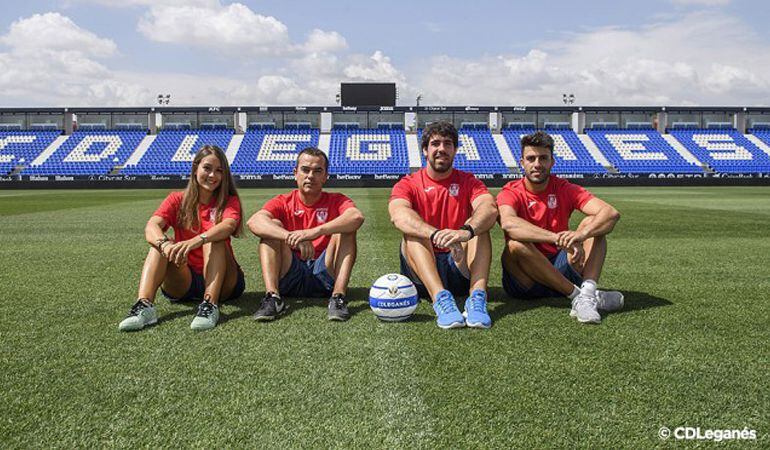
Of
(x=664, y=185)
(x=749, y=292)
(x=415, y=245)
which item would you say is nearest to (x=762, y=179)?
(x=664, y=185)

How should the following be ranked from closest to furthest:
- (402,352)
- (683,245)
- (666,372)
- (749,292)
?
1. (666,372)
2. (402,352)
3. (749,292)
4. (683,245)

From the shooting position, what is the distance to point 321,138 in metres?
52.1

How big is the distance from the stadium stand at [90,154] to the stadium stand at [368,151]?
17212 mm

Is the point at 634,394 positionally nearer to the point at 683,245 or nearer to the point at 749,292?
the point at 749,292

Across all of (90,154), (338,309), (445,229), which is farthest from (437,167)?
(90,154)

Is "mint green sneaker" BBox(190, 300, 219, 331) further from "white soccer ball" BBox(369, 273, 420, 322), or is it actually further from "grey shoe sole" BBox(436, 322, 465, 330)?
"grey shoe sole" BBox(436, 322, 465, 330)

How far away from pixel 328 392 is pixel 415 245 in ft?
6.66

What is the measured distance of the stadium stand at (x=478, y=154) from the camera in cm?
4669

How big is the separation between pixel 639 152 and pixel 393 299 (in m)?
50.3

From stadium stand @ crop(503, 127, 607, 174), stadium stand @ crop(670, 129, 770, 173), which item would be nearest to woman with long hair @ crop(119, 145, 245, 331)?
stadium stand @ crop(503, 127, 607, 174)

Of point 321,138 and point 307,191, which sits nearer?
point 307,191

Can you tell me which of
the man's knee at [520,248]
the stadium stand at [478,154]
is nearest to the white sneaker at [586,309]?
the man's knee at [520,248]

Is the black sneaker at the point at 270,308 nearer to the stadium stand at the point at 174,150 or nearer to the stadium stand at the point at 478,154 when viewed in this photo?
the stadium stand at the point at 478,154

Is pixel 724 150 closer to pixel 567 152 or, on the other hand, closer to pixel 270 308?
pixel 567 152
